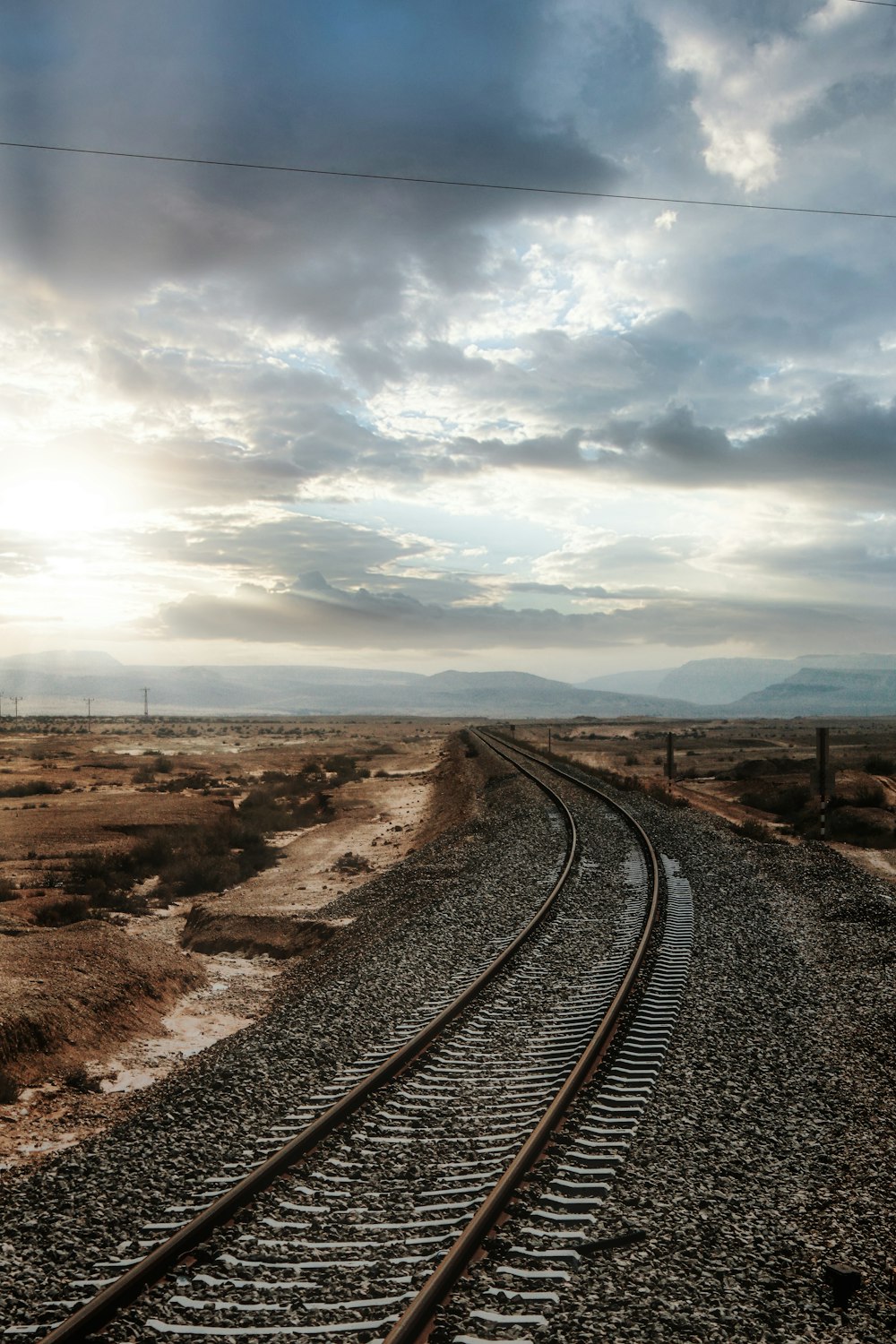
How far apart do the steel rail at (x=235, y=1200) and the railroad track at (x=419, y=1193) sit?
0.01 meters

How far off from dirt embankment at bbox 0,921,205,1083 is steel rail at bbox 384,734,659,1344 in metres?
6.22

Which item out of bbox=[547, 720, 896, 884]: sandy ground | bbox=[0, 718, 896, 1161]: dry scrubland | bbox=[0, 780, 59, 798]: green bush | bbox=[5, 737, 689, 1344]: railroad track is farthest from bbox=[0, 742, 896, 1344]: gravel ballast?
bbox=[0, 780, 59, 798]: green bush

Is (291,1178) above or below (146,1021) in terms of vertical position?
above

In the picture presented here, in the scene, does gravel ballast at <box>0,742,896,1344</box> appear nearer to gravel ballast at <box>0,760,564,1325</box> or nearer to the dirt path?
gravel ballast at <box>0,760,564,1325</box>

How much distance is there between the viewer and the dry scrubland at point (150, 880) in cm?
1211

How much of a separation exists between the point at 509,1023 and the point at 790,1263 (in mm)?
5169

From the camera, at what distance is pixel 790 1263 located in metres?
5.56

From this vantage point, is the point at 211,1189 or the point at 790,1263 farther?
the point at 211,1189

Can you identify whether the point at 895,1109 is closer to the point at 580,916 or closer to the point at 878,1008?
the point at 878,1008

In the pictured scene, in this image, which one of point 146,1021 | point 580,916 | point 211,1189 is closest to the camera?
point 211,1189

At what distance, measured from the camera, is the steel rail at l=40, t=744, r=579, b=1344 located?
5020 mm

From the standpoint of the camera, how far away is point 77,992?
504 inches

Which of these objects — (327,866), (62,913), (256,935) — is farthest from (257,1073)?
(327,866)

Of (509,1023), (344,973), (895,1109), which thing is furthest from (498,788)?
(895,1109)
